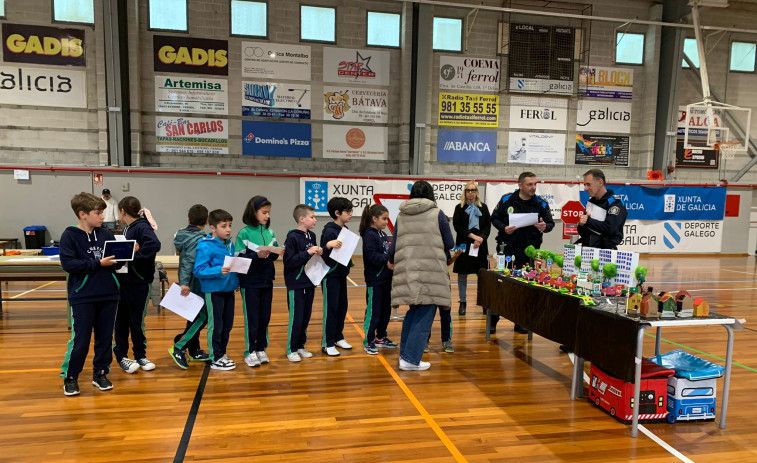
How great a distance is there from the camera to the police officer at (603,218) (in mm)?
4332

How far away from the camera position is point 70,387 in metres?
3.45

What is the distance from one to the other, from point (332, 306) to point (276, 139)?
8295 mm

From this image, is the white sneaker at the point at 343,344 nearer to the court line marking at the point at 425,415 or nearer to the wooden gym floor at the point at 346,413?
the wooden gym floor at the point at 346,413

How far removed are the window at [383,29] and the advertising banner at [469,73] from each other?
131 cm

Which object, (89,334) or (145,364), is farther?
(145,364)

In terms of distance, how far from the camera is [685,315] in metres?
3.02

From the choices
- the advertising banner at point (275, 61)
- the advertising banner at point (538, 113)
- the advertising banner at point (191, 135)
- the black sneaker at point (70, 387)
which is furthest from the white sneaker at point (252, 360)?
the advertising banner at point (538, 113)

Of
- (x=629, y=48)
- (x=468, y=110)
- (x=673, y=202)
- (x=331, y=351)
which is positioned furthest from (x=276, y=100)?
(x=673, y=202)

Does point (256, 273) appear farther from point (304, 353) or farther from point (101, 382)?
point (101, 382)

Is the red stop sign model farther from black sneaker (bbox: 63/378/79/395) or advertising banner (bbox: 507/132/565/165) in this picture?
black sneaker (bbox: 63/378/79/395)

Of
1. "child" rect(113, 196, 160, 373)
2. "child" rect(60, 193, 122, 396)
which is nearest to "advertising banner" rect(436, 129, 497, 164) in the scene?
"child" rect(113, 196, 160, 373)

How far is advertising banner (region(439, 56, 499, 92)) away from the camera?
12.3 metres

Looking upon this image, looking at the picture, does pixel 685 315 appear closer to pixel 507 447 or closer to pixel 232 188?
pixel 507 447

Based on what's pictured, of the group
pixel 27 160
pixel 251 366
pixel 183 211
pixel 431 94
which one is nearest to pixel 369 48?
pixel 431 94
